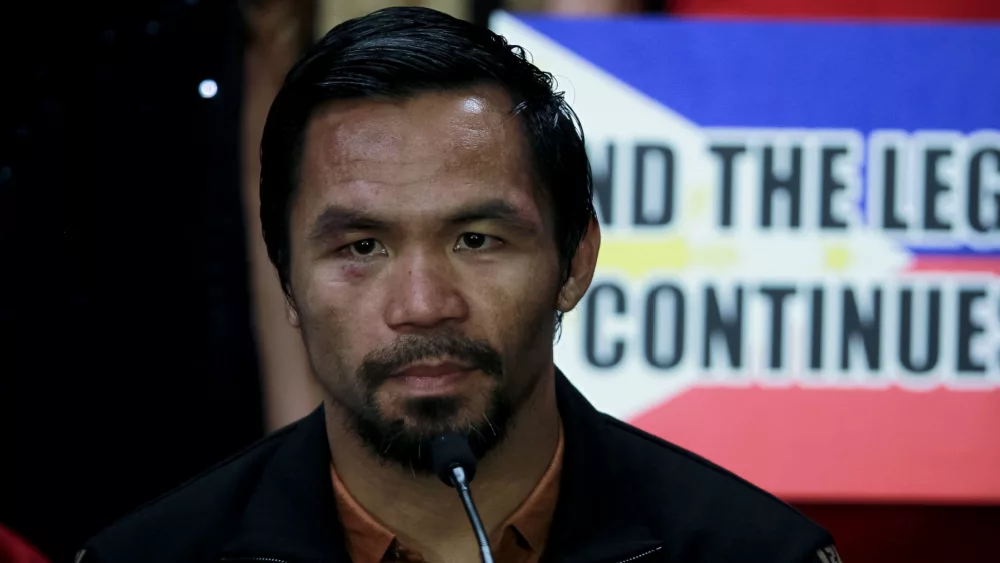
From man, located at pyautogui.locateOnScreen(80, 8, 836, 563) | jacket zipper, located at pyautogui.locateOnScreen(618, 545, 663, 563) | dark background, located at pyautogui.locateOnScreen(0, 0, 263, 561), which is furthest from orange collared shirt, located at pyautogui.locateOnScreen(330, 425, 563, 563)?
dark background, located at pyautogui.locateOnScreen(0, 0, 263, 561)

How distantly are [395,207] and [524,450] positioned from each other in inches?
15.7

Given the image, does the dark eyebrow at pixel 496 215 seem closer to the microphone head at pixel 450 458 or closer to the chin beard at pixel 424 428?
the chin beard at pixel 424 428

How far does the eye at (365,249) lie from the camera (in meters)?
1.62

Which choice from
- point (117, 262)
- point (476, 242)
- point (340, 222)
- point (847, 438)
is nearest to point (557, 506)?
point (476, 242)

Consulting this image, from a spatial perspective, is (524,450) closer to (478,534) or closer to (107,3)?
(478,534)

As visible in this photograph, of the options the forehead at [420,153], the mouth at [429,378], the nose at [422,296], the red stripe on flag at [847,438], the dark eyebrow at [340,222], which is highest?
the forehead at [420,153]

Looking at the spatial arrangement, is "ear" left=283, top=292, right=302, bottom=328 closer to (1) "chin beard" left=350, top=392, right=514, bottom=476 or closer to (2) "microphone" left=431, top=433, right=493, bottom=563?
(1) "chin beard" left=350, top=392, right=514, bottom=476

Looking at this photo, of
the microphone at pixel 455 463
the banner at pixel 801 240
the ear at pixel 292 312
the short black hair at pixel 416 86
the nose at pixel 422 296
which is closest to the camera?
the microphone at pixel 455 463

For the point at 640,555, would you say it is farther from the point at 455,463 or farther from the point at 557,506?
the point at 455,463

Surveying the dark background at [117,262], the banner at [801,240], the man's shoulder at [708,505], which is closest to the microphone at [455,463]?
the man's shoulder at [708,505]

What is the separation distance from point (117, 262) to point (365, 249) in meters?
1.23

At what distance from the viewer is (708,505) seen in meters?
1.82

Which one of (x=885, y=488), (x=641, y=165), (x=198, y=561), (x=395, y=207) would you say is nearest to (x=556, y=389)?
(x=395, y=207)

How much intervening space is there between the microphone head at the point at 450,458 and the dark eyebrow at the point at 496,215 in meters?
0.35
